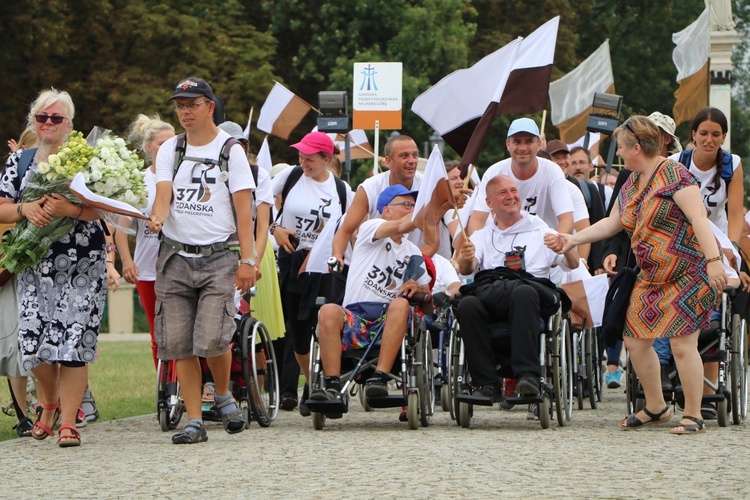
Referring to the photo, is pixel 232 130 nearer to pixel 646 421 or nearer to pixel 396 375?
pixel 396 375

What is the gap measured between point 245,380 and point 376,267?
1.11 meters

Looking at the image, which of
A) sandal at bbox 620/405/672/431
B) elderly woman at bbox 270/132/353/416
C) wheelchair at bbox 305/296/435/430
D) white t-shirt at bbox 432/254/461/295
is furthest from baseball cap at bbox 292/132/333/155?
sandal at bbox 620/405/672/431

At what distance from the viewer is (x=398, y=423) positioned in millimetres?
10625

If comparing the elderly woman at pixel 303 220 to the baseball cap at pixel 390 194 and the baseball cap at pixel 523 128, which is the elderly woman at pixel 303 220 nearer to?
the baseball cap at pixel 390 194

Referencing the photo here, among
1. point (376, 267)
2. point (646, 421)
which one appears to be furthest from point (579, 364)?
point (376, 267)

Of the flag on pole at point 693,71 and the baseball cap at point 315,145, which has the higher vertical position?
the flag on pole at point 693,71

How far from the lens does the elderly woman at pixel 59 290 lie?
29.6 ft

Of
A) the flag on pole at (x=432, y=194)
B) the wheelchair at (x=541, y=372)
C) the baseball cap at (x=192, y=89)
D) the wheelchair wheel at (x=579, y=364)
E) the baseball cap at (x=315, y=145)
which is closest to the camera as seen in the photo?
the baseball cap at (x=192, y=89)

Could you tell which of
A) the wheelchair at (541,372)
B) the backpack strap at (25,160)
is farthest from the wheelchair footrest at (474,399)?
the backpack strap at (25,160)

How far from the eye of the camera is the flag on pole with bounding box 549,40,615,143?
19.2 metres

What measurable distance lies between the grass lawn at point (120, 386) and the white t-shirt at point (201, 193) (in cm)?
193

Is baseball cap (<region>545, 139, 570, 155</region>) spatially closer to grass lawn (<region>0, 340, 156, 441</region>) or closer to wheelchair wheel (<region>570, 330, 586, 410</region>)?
wheelchair wheel (<region>570, 330, 586, 410</region>)

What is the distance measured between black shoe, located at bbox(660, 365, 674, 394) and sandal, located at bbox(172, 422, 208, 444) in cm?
295

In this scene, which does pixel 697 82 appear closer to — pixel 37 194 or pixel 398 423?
pixel 398 423
